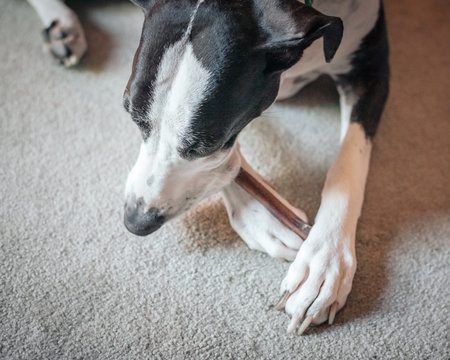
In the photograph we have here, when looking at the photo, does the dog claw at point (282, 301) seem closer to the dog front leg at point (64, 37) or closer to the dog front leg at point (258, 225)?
the dog front leg at point (258, 225)

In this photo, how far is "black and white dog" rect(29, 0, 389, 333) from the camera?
3.13 ft

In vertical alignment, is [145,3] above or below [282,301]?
above

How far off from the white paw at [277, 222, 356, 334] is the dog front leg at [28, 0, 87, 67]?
0.96 meters

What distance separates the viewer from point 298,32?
36.3 inches

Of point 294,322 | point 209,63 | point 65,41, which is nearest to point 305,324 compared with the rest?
point 294,322

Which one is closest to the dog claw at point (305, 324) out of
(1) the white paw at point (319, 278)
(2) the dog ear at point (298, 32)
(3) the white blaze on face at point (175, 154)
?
(1) the white paw at point (319, 278)

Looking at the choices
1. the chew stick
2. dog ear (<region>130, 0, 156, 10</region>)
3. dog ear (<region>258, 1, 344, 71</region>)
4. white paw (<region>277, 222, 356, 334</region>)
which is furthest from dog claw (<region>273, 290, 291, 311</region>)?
dog ear (<region>130, 0, 156, 10</region>)

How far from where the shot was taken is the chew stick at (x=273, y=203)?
3.92ft

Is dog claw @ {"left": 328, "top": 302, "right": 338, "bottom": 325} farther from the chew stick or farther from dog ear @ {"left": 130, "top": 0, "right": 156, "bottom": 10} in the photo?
dog ear @ {"left": 130, "top": 0, "right": 156, "bottom": 10}

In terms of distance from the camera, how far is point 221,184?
119cm

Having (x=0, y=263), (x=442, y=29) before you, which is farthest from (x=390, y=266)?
(x=442, y=29)

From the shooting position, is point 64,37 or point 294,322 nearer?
point 294,322

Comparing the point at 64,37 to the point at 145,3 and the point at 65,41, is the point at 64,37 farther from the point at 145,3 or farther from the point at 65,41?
the point at 145,3

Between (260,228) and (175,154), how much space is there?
29 cm
